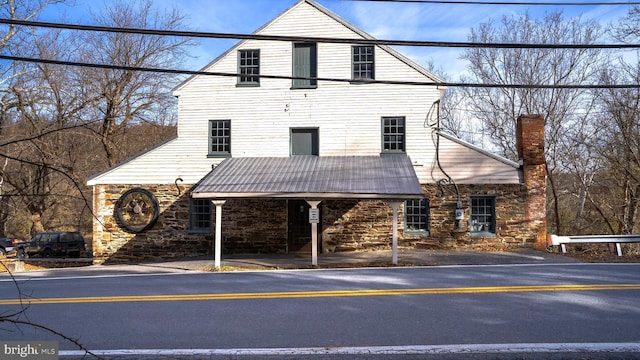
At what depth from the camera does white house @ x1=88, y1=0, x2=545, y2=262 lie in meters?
Result: 16.3

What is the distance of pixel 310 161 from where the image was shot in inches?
655

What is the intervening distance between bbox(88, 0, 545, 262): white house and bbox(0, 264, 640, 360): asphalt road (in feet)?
17.9

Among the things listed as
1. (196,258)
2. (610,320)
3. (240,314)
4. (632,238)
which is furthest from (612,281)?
(196,258)

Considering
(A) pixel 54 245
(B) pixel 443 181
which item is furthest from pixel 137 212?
(B) pixel 443 181

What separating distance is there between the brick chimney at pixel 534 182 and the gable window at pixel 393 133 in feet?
14.3

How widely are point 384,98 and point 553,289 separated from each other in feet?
33.0

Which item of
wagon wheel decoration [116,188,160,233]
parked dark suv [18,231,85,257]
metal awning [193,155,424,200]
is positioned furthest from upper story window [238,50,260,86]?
parked dark suv [18,231,85,257]

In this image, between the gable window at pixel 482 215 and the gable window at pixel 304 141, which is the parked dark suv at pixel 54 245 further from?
the gable window at pixel 482 215

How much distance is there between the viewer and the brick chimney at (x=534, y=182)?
1605 centimetres

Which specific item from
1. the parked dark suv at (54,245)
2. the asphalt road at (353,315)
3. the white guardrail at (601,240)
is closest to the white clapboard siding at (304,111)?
the white guardrail at (601,240)

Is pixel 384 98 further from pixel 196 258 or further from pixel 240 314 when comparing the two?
pixel 240 314

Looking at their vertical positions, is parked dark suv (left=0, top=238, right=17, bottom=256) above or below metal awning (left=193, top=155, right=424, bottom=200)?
below

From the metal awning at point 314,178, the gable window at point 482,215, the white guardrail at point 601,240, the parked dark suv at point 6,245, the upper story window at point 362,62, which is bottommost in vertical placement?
the parked dark suv at point 6,245

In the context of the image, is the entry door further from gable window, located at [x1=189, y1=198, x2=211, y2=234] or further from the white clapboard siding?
gable window, located at [x1=189, y1=198, x2=211, y2=234]
